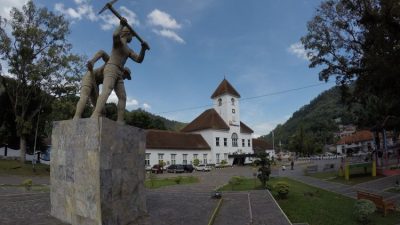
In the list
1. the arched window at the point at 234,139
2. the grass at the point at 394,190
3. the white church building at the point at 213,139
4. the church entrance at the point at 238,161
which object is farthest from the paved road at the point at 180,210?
the arched window at the point at 234,139

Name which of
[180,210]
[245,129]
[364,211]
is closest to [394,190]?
[364,211]

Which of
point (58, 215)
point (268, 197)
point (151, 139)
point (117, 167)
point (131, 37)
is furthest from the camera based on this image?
point (151, 139)

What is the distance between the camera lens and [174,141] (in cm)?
5672

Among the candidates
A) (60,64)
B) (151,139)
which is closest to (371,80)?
(60,64)

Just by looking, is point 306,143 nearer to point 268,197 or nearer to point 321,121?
point 321,121

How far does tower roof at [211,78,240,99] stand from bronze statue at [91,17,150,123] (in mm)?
57487

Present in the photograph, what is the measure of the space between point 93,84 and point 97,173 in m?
3.47

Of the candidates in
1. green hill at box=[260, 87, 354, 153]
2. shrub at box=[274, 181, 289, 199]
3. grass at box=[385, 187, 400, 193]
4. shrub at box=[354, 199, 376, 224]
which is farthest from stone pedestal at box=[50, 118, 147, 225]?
green hill at box=[260, 87, 354, 153]

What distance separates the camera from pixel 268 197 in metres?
17.5

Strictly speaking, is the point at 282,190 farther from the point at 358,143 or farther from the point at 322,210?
the point at 358,143

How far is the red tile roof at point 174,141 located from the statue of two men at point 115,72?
4033 cm

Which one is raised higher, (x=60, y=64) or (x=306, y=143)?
(x=60, y=64)

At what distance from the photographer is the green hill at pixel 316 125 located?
92312 millimetres

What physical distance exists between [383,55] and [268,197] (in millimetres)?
8452
